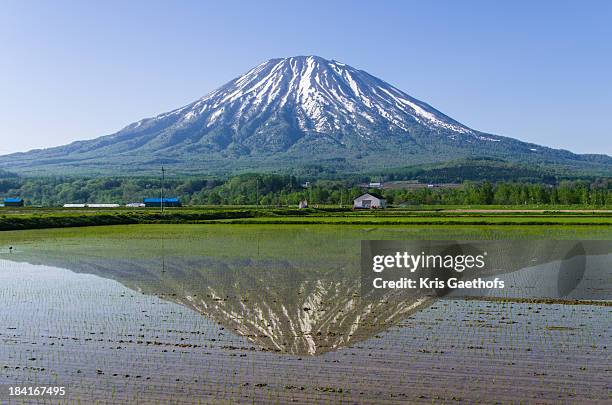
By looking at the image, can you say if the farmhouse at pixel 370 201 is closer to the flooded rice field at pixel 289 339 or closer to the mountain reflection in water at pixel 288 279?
the mountain reflection in water at pixel 288 279

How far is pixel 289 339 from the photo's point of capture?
10414 millimetres

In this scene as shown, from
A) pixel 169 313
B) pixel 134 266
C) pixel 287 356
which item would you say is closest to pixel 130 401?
pixel 287 356

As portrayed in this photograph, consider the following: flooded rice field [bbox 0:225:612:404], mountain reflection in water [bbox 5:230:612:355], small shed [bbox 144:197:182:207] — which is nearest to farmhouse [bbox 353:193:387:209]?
small shed [bbox 144:197:182:207]

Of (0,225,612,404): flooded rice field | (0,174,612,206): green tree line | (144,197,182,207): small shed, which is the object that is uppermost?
(0,174,612,206): green tree line

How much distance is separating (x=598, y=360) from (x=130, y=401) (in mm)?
6064

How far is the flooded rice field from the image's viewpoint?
8.07 m

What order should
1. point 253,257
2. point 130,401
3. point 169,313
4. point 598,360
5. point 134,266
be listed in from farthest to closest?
1. point 253,257
2. point 134,266
3. point 169,313
4. point 598,360
5. point 130,401

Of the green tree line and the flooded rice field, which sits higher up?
the green tree line

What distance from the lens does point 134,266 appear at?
2027 cm

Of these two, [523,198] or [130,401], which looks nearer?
[130,401]

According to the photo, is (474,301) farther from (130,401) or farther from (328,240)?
(328,240)

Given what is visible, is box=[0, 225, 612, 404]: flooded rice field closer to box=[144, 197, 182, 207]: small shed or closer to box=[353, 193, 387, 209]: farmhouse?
box=[353, 193, 387, 209]: farmhouse

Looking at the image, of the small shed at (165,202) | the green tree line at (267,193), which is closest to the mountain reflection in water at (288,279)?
the green tree line at (267,193)

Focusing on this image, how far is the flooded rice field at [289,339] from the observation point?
8070mm
